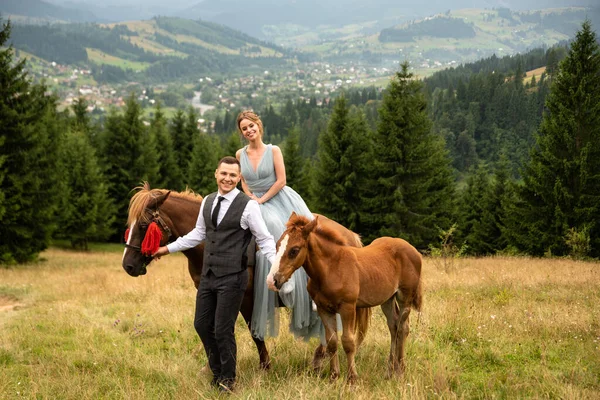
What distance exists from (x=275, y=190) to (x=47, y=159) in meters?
21.8

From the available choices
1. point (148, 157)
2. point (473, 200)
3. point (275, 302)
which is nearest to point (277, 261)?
point (275, 302)

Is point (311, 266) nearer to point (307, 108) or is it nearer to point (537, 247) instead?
point (537, 247)

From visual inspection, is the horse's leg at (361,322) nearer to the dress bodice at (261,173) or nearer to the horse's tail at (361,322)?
the horse's tail at (361,322)

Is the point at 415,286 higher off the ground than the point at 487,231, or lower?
higher

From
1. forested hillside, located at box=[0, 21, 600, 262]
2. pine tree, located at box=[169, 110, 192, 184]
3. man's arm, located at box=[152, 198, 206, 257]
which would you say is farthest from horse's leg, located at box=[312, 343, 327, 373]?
pine tree, located at box=[169, 110, 192, 184]

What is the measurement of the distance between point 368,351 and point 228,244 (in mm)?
2536

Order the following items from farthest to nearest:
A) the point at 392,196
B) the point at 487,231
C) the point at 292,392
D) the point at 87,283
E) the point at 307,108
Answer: the point at 307,108 → the point at 487,231 → the point at 392,196 → the point at 87,283 → the point at 292,392

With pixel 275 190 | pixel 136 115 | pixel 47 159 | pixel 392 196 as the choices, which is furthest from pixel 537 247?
pixel 136 115

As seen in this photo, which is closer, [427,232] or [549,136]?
[549,136]

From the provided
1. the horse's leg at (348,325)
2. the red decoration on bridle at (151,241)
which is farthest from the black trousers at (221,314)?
the horse's leg at (348,325)

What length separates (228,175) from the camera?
4.83 m

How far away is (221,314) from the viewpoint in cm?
475

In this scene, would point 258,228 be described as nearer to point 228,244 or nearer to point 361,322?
point 228,244

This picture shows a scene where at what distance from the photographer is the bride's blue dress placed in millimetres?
5566
